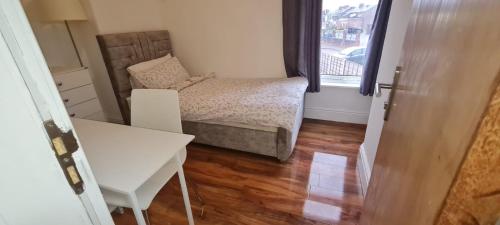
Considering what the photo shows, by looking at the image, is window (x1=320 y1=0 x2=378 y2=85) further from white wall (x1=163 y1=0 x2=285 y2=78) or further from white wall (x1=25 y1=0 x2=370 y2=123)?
white wall (x1=163 y1=0 x2=285 y2=78)

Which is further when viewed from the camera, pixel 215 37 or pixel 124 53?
pixel 215 37

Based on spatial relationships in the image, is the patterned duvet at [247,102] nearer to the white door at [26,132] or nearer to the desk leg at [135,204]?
the desk leg at [135,204]

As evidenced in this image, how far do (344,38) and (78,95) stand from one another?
3200 mm

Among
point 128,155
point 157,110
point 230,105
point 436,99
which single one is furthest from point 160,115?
point 436,99

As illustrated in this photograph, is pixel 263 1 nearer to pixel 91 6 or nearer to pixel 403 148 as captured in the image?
pixel 91 6

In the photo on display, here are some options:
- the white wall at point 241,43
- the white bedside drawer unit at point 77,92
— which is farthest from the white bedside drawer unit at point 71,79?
the white wall at point 241,43

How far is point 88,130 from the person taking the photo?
1.30 m

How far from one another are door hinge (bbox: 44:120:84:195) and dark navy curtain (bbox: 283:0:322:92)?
244 centimetres

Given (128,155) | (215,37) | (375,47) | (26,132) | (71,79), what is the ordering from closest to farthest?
(26,132), (128,155), (375,47), (71,79), (215,37)

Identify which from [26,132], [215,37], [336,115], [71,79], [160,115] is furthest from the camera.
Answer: [215,37]

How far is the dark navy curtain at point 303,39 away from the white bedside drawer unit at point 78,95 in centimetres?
242

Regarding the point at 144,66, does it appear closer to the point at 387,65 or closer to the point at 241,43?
the point at 241,43

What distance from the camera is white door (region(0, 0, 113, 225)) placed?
14.3 inches

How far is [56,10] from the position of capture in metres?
2.12
